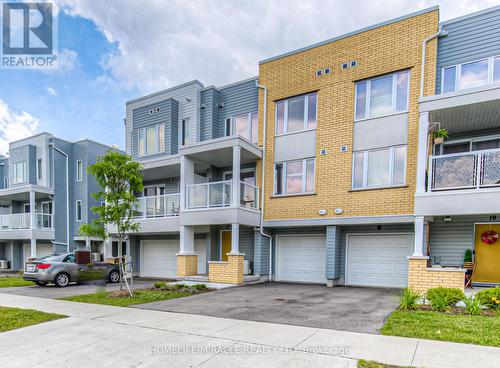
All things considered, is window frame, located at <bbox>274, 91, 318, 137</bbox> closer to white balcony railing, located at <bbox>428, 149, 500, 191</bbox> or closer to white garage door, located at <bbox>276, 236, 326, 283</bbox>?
white garage door, located at <bbox>276, 236, 326, 283</bbox>

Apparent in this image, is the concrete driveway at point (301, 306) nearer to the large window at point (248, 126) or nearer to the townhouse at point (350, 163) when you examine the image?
the townhouse at point (350, 163)

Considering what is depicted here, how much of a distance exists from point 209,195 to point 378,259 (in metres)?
7.23

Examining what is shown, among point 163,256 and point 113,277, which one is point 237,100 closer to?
point 163,256

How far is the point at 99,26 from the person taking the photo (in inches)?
570

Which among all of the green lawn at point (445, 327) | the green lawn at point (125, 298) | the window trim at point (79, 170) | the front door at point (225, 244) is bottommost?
the green lawn at point (125, 298)

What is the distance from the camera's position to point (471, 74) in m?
9.86

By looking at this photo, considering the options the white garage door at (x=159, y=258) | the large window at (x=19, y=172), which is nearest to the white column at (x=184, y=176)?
the white garage door at (x=159, y=258)

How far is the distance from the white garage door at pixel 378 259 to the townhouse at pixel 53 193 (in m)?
17.1

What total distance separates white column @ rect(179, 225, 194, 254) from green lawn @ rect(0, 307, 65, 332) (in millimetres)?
6114

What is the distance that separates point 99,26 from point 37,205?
49.6 feet

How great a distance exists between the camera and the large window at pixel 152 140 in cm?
1603

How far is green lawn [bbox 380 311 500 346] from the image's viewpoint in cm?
478

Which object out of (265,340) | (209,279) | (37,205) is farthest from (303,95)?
(37,205)

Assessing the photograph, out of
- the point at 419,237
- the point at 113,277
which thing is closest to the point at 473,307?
the point at 419,237
